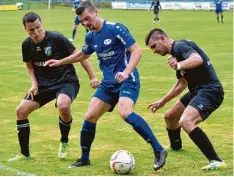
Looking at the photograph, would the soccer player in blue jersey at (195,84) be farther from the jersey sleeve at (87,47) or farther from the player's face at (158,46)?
the jersey sleeve at (87,47)

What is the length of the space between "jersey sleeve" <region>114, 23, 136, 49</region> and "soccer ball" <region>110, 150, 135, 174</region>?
147 centimetres

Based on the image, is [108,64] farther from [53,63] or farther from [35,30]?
[35,30]

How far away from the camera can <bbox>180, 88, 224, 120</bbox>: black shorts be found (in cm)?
758

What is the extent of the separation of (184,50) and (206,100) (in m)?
0.75

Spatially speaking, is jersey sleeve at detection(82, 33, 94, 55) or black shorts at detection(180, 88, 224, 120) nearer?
black shorts at detection(180, 88, 224, 120)

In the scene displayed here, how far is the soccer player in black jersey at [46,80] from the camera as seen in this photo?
833 centimetres

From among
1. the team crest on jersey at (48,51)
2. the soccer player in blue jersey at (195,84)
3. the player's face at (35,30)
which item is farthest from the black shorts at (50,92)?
the soccer player in blue jersey at (195,84)

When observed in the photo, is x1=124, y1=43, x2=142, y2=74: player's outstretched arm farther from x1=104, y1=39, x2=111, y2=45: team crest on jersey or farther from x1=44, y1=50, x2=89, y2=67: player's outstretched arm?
x1=44, y1=50, x2=89, y2=67: player's outstretched arm

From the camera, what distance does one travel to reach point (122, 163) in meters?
7.48

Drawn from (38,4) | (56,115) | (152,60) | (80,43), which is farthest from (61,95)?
(38,4)

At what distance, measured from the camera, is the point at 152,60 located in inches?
804

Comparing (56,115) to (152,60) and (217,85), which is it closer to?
(217,85)

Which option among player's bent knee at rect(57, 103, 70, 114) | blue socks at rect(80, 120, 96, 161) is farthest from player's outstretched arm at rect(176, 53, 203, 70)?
player's bent knee at rect(57, 103, 70, 114)

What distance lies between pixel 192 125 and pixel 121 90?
1.08 meters
